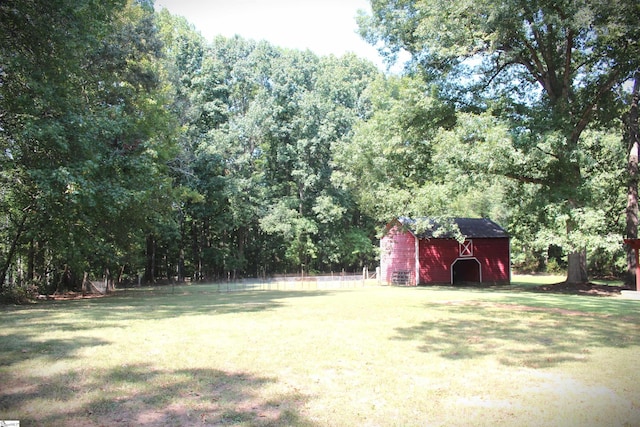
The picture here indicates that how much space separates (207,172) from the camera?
129 ft

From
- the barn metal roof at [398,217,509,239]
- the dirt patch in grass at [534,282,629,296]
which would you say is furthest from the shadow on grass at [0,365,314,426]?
the barn metal roof at [398,217,509,239]

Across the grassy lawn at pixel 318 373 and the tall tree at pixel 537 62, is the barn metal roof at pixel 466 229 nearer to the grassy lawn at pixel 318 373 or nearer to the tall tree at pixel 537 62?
the tall tree at pixel 537 62

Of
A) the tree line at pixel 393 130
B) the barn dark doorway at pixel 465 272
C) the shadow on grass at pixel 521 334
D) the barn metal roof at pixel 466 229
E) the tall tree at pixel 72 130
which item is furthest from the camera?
the barn dark doorway at pixel 465 272

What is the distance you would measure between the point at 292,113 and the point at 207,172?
1110 centimetres

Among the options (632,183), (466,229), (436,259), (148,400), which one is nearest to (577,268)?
(632,183)

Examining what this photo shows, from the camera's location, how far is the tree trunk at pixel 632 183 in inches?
922

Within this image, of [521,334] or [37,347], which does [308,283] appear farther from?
[37,347]

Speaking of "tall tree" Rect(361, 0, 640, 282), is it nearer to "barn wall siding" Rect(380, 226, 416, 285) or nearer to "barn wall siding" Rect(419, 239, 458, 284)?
"barn wall siding" Rect(419, 239, 458, 284)

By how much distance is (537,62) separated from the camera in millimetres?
22891

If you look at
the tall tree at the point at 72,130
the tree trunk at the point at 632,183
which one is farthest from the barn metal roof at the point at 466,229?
the tall tree at the point at 72,130

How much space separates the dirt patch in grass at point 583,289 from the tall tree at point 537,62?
86 centimetres

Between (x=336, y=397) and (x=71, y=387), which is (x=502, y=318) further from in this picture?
(x=71, y=387)

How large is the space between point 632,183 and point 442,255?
12507 millimetres

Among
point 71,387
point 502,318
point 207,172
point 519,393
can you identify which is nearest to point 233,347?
point 71,387
